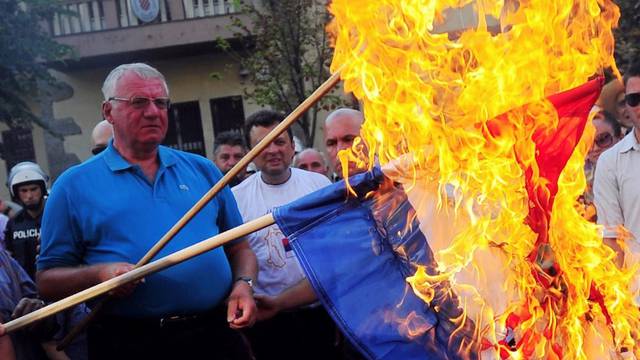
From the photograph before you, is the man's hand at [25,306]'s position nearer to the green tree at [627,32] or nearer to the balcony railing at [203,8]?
the green tree at [627,32]

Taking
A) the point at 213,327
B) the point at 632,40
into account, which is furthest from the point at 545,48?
the point at 632,40

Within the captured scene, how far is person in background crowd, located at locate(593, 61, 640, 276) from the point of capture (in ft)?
17.5

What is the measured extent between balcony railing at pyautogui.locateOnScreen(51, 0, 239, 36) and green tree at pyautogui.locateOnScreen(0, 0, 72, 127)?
2283 millimetres

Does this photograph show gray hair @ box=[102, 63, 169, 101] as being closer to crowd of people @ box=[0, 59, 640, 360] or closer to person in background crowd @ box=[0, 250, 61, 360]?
crowd of people @ box=[0, 59, 640, 360]

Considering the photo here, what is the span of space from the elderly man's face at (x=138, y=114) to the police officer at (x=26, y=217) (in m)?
2.61

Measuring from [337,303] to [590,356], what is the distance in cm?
109

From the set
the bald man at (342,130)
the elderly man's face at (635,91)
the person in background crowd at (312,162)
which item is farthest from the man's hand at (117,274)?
the elderly man's face at (635,91)

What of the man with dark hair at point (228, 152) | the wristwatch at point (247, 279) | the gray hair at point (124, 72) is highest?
the gray hair at point (124, 72)

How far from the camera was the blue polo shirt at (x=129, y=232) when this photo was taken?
13.7 feet

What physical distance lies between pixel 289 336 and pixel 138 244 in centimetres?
161

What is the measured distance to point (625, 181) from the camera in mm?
5387

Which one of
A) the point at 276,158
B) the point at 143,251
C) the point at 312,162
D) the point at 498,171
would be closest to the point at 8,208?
the point at 312,162

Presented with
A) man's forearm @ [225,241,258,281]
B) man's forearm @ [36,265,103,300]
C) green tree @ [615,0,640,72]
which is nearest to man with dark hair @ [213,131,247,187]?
man's forearm @ [225,241,258,281]

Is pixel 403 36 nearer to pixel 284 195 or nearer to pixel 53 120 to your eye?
pixel 284 195
